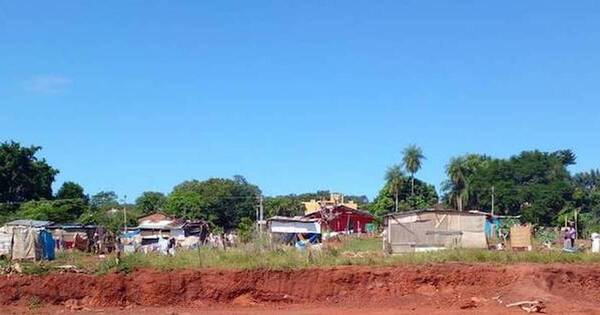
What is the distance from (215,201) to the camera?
323ft

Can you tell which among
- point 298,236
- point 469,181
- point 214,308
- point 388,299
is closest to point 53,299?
point 214,308

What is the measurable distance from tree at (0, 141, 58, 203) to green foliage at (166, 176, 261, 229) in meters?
21.6

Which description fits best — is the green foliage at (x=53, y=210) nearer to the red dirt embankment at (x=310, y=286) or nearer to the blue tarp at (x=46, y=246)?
the blue tarp at (x=46, y=246)

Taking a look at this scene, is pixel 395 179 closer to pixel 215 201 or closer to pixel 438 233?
pixel 215 201

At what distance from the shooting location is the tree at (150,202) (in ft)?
359

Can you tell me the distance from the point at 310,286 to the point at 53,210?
43054 mm

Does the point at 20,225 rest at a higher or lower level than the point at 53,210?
lower

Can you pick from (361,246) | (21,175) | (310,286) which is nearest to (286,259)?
(310,286)

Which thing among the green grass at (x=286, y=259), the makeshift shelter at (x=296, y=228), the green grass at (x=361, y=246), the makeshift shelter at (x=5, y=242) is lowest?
the green grass at (x=286, y=259)

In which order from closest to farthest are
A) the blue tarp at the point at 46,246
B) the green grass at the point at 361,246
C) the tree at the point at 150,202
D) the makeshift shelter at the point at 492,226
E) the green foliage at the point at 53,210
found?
1. the blue tarp at the point at 46,246
2. the green grass at the point at 361,246
3. the makeshift shelter at the point at 492,226
4. the green foliage at the point at 53,210
5. the tree at the point at 150,202

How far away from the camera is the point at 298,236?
53531 millimetres

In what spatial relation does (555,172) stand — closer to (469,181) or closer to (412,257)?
(469,181)

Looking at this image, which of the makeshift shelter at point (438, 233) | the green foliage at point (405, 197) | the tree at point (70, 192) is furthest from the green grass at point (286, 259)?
the green foliage at point (405, 197)

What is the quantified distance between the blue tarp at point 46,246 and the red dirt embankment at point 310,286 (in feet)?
21.4
